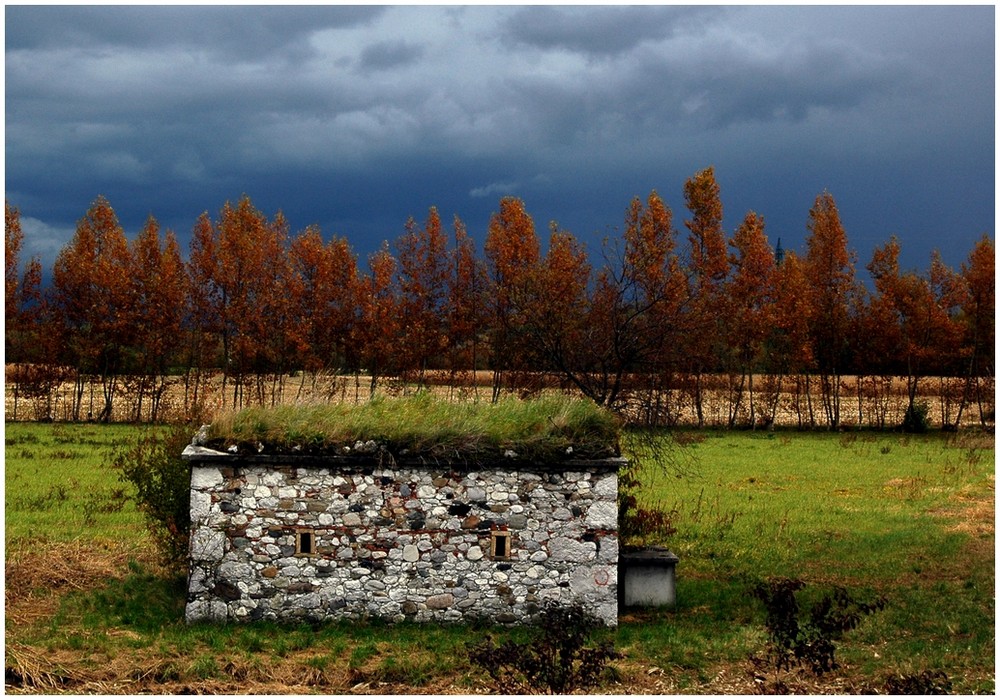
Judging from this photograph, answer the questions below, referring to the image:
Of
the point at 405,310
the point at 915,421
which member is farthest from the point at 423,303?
the point at 915,421

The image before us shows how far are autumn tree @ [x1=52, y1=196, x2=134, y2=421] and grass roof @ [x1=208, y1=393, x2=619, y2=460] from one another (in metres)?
40.8

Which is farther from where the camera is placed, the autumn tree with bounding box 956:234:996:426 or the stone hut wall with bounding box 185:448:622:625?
the autumn tree with bounding box 956:234:996:426

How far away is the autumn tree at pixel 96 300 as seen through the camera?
171ft

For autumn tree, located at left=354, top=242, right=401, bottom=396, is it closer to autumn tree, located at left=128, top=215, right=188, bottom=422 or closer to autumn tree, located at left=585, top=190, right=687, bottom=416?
autumn tree, located at left=128, top=215, right=188, bottom=422

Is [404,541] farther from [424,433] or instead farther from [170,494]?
[170,494]

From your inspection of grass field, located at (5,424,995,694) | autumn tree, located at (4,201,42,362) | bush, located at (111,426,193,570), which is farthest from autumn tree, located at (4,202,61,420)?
bush, located at (111,426,193,570)

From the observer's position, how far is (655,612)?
1539 centimetres

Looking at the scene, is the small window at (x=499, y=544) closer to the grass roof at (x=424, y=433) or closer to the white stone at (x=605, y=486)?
the grass roof at (x=424, y=433)

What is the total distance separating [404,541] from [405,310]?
40454mm

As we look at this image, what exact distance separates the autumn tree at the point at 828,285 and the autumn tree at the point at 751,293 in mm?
3996

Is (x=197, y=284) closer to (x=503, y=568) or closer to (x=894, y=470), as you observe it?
(x=894, y=470)

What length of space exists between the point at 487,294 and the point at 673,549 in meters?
33.4

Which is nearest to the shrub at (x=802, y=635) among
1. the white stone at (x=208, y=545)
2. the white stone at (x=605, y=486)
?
the white stone at (x=605, y=486)

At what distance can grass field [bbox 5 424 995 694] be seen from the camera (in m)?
12.0
